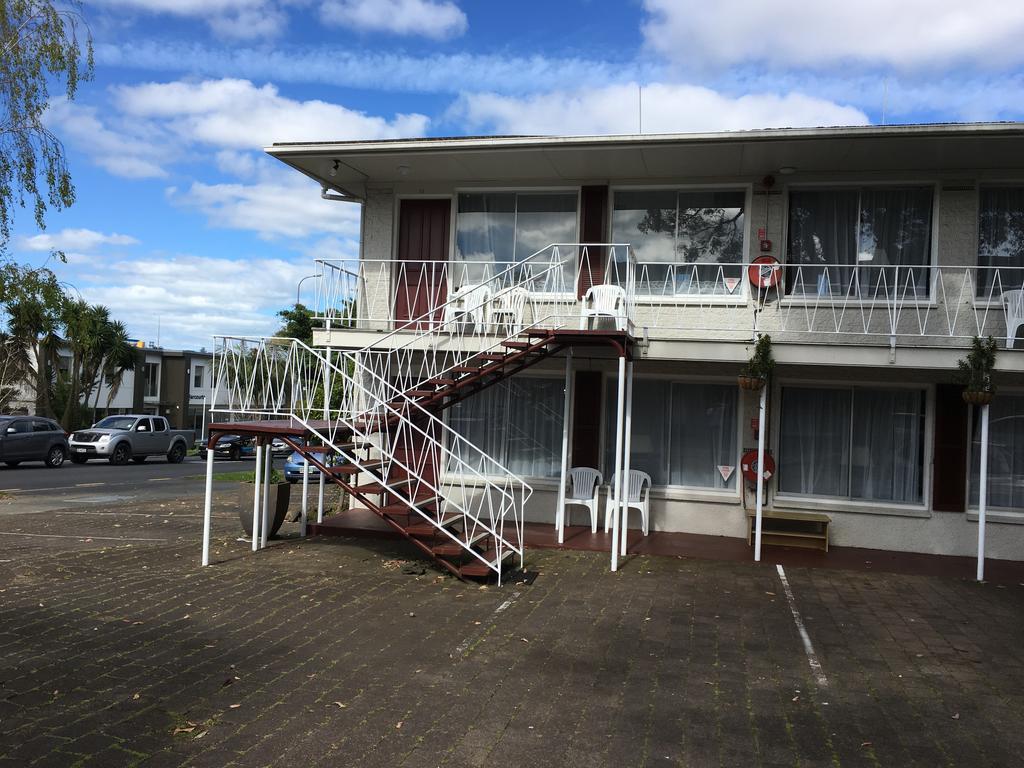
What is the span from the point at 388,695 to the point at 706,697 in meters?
2.05

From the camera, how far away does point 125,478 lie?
2061cm

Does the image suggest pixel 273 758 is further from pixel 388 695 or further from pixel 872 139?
pixel 872 139

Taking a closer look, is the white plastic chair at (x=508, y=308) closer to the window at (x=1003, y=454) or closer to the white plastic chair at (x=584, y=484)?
the white plastic chair at (x=584, y=484)

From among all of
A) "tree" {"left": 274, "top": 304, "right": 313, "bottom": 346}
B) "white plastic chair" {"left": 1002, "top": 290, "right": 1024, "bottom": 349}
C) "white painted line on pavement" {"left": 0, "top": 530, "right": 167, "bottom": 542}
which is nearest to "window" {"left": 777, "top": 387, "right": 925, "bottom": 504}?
"white plastic chair" {"left": 1002, "top": 290, "right": 1024, "bottom": 349}

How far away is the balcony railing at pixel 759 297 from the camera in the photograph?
9.91 meters

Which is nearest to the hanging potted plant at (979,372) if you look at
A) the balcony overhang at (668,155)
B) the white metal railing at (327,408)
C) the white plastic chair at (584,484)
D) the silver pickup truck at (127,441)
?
the balcony overhang at (668,155)

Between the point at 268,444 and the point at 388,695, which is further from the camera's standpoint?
the point at 268,444

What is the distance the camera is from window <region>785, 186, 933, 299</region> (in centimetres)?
1031

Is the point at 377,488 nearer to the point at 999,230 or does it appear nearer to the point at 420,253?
the point at 420,253

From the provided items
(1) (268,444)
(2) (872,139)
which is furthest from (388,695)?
(2) (872,139)

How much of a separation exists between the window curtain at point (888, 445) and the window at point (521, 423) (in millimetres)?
4048

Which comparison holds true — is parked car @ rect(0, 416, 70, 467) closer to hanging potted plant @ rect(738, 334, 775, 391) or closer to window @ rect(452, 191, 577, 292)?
window @ rect(452, 191, 577, 292)

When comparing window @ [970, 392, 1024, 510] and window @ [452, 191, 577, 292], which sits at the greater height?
window @ [452, 191, 577, 292]

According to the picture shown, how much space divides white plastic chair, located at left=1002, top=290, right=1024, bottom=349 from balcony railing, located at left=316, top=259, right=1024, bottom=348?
12 millimetres
